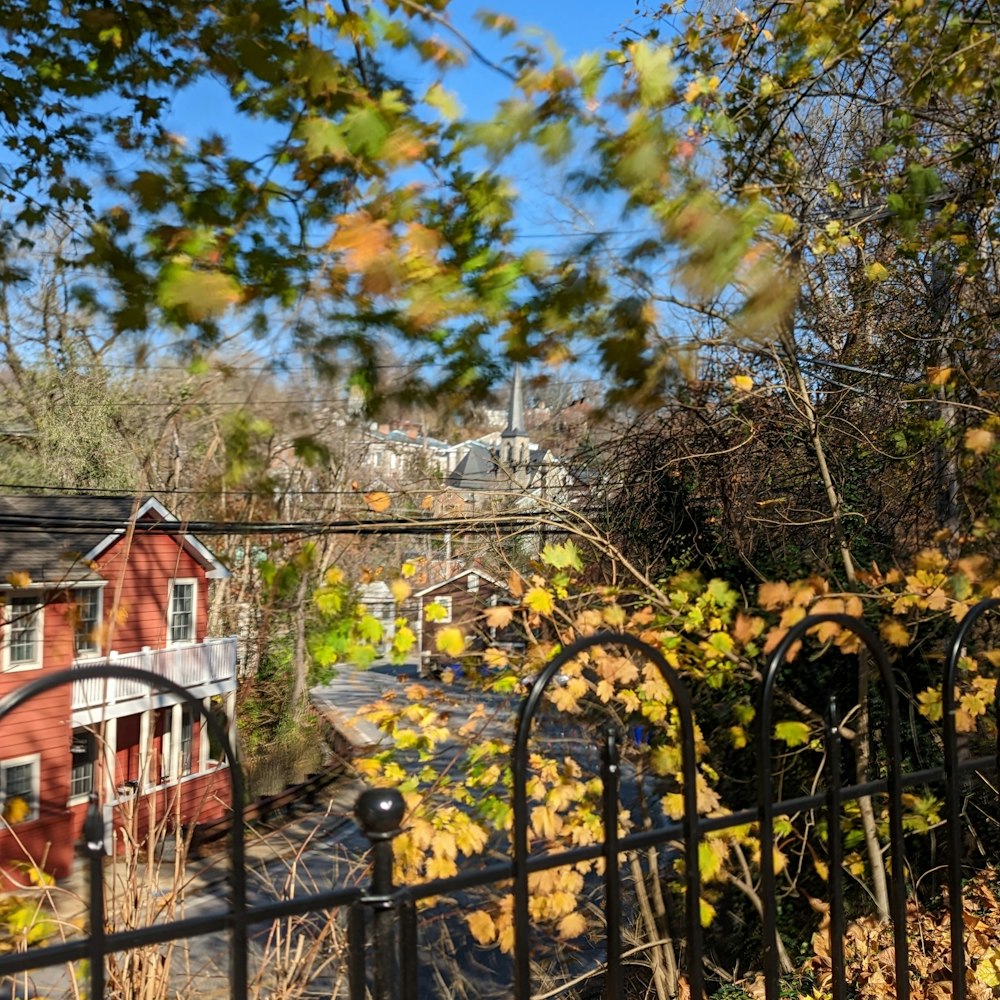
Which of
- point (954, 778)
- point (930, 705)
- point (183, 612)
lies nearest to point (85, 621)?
point (183, 612)

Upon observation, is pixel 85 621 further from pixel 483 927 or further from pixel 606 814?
pixel 606 814

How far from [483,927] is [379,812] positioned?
2572 millimetres

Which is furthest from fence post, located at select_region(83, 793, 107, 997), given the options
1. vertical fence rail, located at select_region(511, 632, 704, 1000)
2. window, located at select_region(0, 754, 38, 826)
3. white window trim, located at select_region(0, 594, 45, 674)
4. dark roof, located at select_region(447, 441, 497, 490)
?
dark roof, located at select_region(447, 441, 497, 490)

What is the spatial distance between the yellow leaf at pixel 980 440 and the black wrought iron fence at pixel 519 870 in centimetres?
271

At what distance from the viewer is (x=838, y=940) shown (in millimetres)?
1746

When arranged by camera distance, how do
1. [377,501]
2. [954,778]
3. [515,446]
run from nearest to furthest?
[954,778] → [377,501] → [515,446]

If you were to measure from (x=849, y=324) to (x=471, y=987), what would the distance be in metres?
4.46

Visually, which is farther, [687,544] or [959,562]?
[687,544]

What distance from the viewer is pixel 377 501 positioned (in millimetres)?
4719

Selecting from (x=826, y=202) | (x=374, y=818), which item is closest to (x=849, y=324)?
(x=826, y=202)

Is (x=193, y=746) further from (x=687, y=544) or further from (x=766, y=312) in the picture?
(x=687, y=544)

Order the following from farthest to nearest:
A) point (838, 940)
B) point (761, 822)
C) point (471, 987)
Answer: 1. point (471, 987)
2. point (838, 940)
3. point (761, 822)

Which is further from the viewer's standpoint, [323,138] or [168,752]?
[168,752]

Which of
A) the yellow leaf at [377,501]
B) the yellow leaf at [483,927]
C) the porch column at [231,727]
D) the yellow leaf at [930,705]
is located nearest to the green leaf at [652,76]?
the porch column at [231,727]
